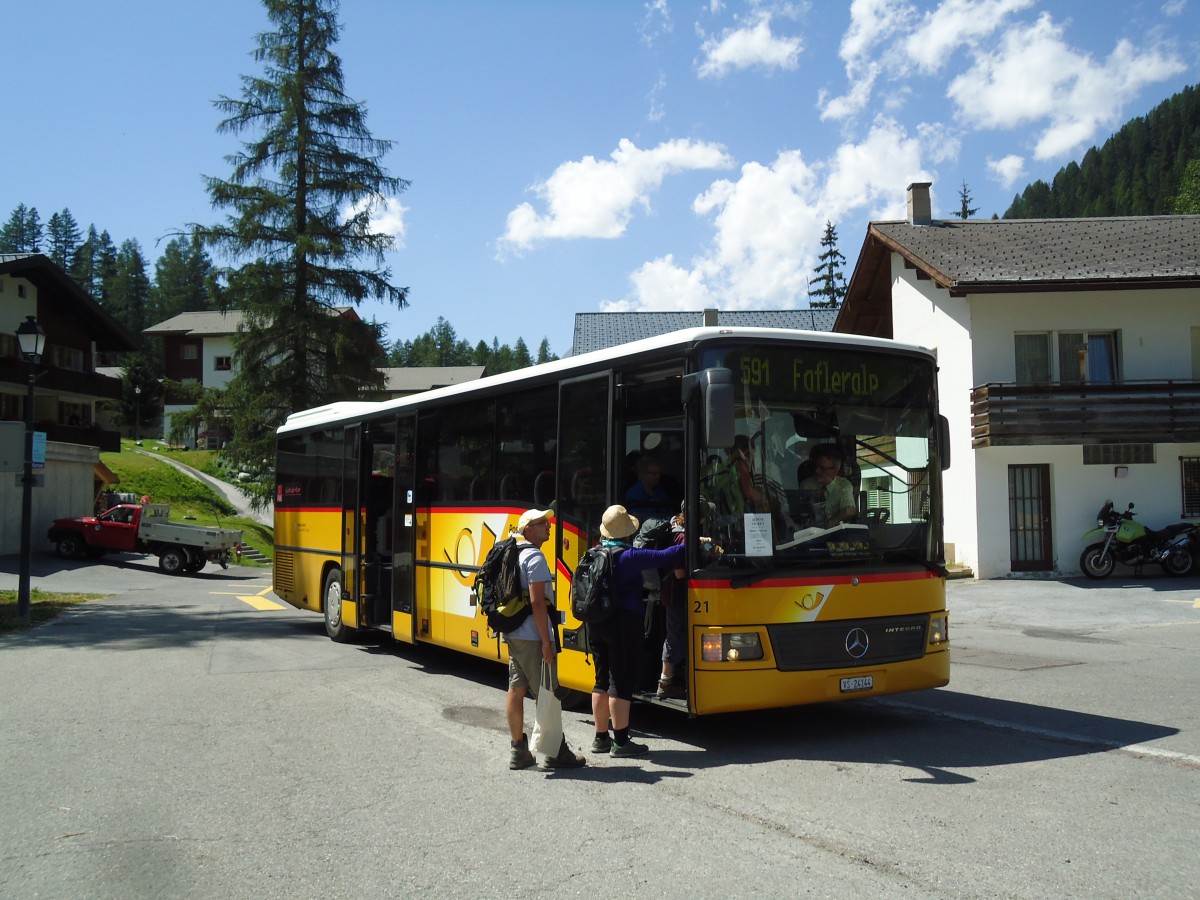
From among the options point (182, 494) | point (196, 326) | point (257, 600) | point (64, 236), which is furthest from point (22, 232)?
point (257, 600)

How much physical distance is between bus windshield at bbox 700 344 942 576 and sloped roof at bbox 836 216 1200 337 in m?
14.8

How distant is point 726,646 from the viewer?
726 centimetres

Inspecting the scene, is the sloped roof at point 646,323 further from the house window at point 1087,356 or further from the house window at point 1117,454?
the house window at point 1117,454

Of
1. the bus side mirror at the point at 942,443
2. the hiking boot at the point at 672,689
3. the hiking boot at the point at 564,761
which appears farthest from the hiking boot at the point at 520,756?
the bus side mirror at the point at 942,443

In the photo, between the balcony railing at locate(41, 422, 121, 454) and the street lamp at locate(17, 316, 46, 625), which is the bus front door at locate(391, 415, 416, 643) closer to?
the street lamp at locate(17, 316, 46, 625)

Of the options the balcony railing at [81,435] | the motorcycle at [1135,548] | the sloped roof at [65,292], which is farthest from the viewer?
the balcony railing at [81,435]

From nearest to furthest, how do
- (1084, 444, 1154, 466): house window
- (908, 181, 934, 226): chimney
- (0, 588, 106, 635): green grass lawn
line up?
(0, 588, 106, 635): green grass lawn, (1084, 444, 1154, 466): house window, (908, 181, 934, 226): chimney

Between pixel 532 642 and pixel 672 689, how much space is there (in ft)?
3.78

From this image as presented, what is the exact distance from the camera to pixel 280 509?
16.9m

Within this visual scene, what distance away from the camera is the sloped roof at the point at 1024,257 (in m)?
22.0

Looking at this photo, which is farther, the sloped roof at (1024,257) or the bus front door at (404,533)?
the sloped roof at (1024,257)

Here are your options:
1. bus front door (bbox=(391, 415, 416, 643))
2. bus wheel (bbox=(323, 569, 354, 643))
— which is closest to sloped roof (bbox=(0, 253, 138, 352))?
bus wheel (bbox=(323, 569, 354, 643))

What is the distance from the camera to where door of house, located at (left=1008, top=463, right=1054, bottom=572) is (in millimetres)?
22547

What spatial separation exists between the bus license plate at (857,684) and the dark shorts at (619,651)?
1552mm
